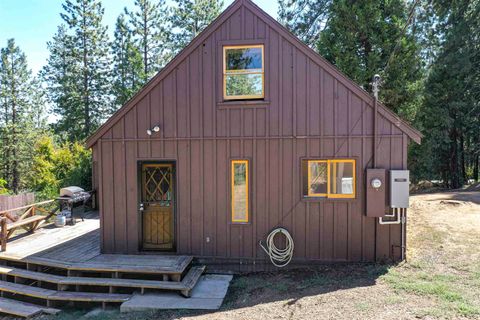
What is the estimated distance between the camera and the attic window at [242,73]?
6707 millimetres

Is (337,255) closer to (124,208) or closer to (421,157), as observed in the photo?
(124,208)

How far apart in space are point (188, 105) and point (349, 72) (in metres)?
8.75

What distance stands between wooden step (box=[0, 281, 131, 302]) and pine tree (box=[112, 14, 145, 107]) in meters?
16.4

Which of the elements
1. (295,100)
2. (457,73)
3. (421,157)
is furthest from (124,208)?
(457,73)

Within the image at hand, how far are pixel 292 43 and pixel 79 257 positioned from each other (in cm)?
614

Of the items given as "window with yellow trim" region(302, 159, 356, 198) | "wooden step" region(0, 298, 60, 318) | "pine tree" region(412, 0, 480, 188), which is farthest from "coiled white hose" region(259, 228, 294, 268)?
"pine tree" region(412, 0, 480, 188)

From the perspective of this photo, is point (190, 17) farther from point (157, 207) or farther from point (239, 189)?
point (239, 189)

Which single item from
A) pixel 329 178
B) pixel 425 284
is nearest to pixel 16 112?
pixel 329 178

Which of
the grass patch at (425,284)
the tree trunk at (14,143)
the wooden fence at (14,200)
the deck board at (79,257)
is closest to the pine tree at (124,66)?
the tree trunk at (14,143)

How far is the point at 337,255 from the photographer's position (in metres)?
6.54

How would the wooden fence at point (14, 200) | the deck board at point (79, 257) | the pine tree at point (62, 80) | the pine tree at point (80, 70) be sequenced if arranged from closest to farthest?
the deck board at point (79, 257) < the wooden fence at point (14, 200) < the pine tree at point (80, 70) < the pine tree at point (62, 80)

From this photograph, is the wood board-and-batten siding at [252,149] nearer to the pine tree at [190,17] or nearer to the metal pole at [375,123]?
the metal pole at [375,123]

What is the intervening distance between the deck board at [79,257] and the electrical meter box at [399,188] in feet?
13.6

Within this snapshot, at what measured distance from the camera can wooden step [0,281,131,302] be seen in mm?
5609
